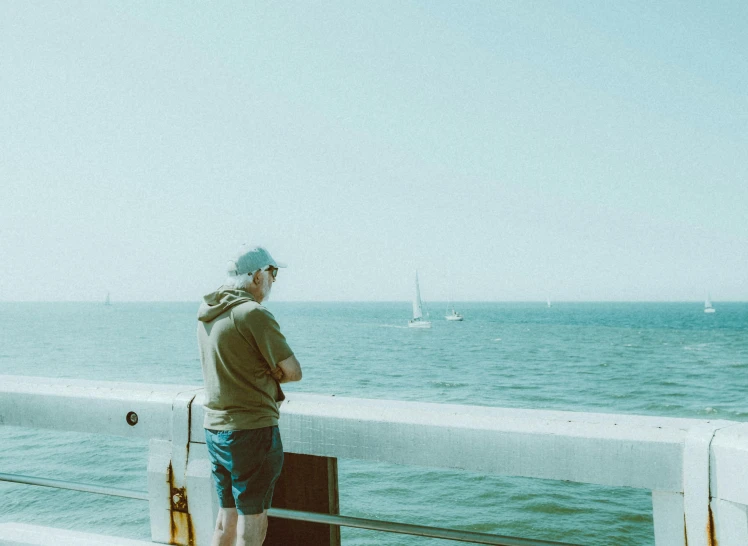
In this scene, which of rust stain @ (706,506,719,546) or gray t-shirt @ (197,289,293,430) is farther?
gray t-shirt @ (197,289,293,430)

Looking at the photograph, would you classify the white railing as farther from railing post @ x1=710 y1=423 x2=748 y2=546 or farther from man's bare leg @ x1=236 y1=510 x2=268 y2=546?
man's bare leg @ x1=236 y1=510 x2=268 y2=546

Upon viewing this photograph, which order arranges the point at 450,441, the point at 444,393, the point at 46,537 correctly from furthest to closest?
the point at 444,393, the point at 46,537, the point at 450,441

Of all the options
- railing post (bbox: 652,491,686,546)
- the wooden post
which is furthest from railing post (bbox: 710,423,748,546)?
the wooden post

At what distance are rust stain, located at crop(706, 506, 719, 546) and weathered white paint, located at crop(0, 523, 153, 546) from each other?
2350 mm

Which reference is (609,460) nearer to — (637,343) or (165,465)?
(165,465)

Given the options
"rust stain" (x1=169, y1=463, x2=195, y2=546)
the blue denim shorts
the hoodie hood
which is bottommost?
"rust stain" (x1=169, y1=463, x2=195, y2=546)

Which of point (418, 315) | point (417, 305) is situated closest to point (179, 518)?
point (417, 305)

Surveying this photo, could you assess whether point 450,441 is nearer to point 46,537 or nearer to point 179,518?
point 179,518

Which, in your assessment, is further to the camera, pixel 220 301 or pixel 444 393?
pixel 444 393

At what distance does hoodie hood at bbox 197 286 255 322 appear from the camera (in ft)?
8.91

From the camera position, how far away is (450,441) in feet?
8.13

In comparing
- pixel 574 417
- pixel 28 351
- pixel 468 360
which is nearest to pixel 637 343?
pixel 468 360

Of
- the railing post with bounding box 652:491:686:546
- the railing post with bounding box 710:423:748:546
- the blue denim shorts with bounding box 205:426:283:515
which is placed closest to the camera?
the railing post with bounding box 710:423:748:546

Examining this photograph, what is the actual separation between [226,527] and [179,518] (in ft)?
1.25
